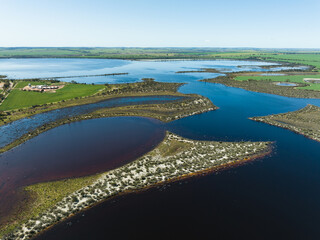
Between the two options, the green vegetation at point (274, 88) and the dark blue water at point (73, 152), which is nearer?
the dark blue water at point (73, 152)

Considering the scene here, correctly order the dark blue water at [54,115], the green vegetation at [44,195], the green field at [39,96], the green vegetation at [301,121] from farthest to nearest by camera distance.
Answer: the green field at [39,96], the green vegetation at [301,121], the dark blue water at [54,115], the green vegetation at [44,195]

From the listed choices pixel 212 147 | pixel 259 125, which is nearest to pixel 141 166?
pixel 212 147

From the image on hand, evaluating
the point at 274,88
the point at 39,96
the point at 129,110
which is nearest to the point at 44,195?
the point at 129,110

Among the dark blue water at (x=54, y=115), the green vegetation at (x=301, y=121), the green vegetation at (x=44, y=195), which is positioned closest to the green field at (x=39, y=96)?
the dark blue water at (x=54, y=115)

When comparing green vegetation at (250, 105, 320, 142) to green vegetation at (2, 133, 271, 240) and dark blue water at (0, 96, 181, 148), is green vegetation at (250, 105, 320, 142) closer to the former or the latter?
green vegetation at (2, 133, 271, 240)

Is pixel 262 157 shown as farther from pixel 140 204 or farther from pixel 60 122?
pixel 60 122

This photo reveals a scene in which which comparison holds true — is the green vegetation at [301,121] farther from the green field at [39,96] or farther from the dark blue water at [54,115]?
the green field at [39,96]

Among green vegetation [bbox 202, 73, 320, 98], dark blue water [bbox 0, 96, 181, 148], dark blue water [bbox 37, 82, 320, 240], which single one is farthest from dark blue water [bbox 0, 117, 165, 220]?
green vegetation [bbox 202, 73, 320, 98]
